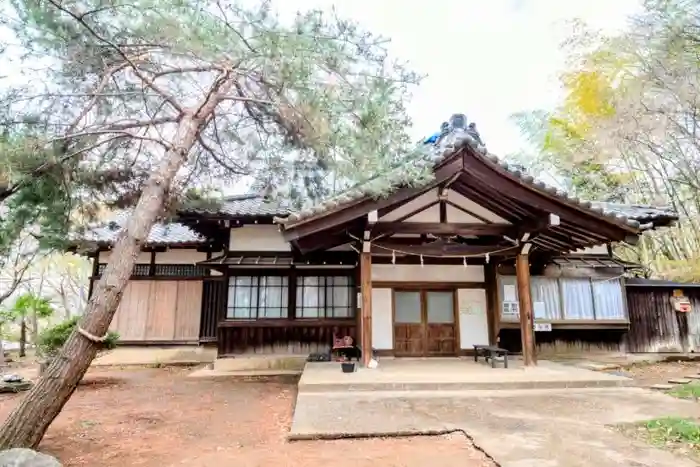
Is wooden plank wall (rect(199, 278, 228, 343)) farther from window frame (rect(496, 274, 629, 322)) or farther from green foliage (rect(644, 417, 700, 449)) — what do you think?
green foliage (rect(644, 417, 700, 449))

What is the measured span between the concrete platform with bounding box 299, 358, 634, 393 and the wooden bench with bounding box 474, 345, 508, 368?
20cm

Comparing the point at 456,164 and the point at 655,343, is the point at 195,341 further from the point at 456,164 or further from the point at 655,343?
the point at 655,343

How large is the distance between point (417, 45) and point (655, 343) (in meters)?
9.19

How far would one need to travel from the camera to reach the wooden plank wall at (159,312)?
11.1 meters

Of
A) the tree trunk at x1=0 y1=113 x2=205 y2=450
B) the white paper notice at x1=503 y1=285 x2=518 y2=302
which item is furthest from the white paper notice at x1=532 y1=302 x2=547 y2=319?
the tree trunk at x1=0 y1=113 x2=205 y2=450

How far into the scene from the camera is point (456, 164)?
6777mm

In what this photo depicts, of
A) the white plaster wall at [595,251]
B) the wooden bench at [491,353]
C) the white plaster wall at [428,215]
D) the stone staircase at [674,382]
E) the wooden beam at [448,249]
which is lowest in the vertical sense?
the stone staircase at [674,382]

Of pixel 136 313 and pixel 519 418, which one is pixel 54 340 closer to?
pixel 136 313

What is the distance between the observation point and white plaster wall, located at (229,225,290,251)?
9445mm

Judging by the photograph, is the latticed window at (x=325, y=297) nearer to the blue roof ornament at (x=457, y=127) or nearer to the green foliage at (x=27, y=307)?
the blue roof ornament at (x=457, y=127)

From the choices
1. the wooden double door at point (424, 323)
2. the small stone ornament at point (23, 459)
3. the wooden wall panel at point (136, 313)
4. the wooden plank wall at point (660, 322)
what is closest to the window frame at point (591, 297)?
the wooden plank wall at point (660, 322)

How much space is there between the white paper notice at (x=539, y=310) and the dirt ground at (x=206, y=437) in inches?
211

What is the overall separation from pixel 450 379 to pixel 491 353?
1.71m

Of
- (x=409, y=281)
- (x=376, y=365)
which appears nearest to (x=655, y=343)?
(x=409, y=281)
